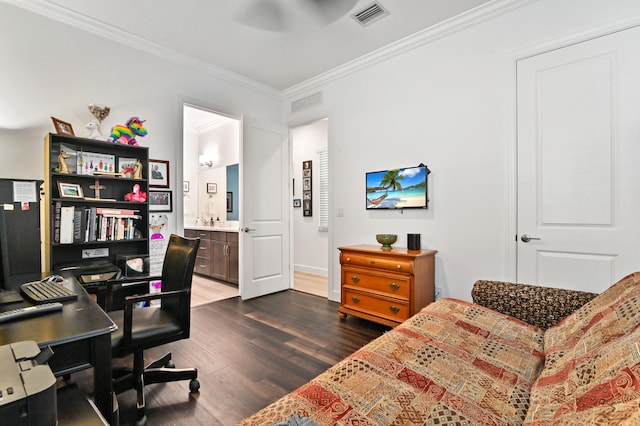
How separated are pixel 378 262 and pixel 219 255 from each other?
9.81ft

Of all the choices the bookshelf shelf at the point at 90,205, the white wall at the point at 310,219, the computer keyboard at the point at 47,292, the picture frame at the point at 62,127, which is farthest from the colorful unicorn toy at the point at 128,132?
the white wall at the point at 310,219

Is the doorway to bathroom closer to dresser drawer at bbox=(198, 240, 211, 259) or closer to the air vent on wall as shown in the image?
dresser drawer at bbox=(198, 240, 211, 259)

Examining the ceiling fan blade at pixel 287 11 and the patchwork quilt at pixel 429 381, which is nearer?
the patchwork quilt at pixel 429 381

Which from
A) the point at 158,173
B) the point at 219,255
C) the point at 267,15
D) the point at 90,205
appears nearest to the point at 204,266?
the point at 219,255

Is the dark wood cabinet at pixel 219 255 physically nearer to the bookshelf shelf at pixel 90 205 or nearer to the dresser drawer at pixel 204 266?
the dresser drawer at pixel 204 266

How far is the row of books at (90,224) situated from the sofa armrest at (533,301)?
307 cm

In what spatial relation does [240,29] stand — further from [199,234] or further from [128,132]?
[199,234]

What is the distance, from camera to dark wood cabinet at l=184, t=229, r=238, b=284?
470cm

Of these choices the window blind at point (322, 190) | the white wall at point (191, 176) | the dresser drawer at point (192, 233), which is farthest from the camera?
the white wall at point (191, 176)

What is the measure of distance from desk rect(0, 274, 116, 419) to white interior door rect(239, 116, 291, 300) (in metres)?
2.81

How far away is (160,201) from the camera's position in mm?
3410

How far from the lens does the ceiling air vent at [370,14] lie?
108 inches

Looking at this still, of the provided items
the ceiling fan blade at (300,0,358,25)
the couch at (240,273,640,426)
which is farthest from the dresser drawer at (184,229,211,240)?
the couch at (240,273,640,426)

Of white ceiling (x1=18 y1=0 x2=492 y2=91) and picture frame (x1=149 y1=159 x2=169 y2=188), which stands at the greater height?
white ceiling (x1=18 y1=0 x2=492 y2=91)
